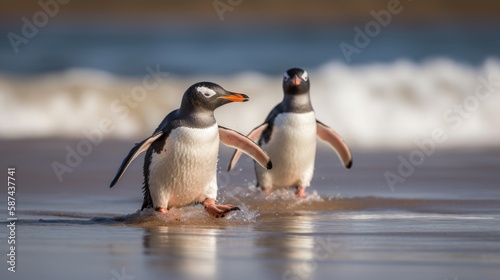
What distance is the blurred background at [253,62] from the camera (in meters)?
18.2

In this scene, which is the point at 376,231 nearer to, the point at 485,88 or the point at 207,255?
the point at 207,255

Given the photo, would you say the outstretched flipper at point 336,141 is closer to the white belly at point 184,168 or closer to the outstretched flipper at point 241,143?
the outstretched flipper at point 241,143

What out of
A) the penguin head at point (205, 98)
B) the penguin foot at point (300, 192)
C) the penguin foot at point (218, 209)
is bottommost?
the penguin foot at point (218, 209)

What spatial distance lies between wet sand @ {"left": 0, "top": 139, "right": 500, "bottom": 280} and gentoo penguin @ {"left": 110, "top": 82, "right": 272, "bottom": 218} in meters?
0.13

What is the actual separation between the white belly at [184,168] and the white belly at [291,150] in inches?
74.2

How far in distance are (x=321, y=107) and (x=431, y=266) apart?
42.6 feet

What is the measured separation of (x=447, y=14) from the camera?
29.2 m

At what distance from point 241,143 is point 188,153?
679 millimetres

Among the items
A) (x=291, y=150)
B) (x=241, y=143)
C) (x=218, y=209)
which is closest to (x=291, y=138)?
(x=291, y=150)

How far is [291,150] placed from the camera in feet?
32.8

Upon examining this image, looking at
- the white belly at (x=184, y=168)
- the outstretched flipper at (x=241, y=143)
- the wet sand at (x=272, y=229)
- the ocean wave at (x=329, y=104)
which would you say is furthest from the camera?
the ocean wave at (x=329, y=104)

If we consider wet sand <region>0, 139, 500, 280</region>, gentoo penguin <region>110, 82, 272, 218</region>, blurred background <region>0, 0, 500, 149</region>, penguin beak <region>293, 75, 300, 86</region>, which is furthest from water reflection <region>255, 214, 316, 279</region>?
blurred background <region>0, 0, 500, 149</region>

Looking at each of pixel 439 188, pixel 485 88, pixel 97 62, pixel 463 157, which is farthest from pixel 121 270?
pixel 97 62

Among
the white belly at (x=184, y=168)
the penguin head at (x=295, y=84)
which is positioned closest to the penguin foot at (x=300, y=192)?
the penguin head at (x=295, y=84)
